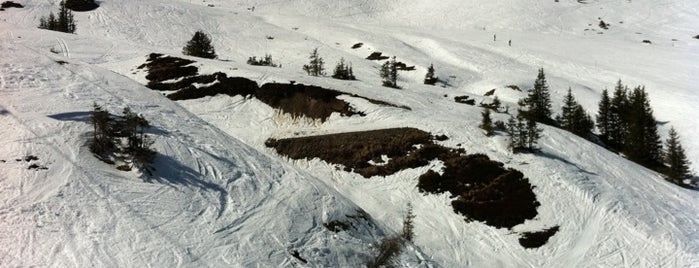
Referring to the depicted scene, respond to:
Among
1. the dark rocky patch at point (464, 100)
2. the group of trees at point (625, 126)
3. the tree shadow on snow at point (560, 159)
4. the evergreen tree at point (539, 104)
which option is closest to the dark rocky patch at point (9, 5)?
the dark rocky patch at point (464, 100)

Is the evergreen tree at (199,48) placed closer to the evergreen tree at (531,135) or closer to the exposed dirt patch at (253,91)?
the exposed dirt patch at (253,91)

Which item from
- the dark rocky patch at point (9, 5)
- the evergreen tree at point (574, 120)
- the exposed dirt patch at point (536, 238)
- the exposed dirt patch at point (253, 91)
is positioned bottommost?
the exposed dirt patch at point (536, 238)

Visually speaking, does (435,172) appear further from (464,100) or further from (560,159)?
(464,100)

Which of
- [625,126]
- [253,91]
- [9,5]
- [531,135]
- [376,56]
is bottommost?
[625,126]

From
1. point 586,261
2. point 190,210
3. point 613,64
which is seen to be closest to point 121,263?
point 190,210

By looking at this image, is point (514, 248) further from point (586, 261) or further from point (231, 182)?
point (231, 182)

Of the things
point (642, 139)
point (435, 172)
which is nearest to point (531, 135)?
point (435, 172)
